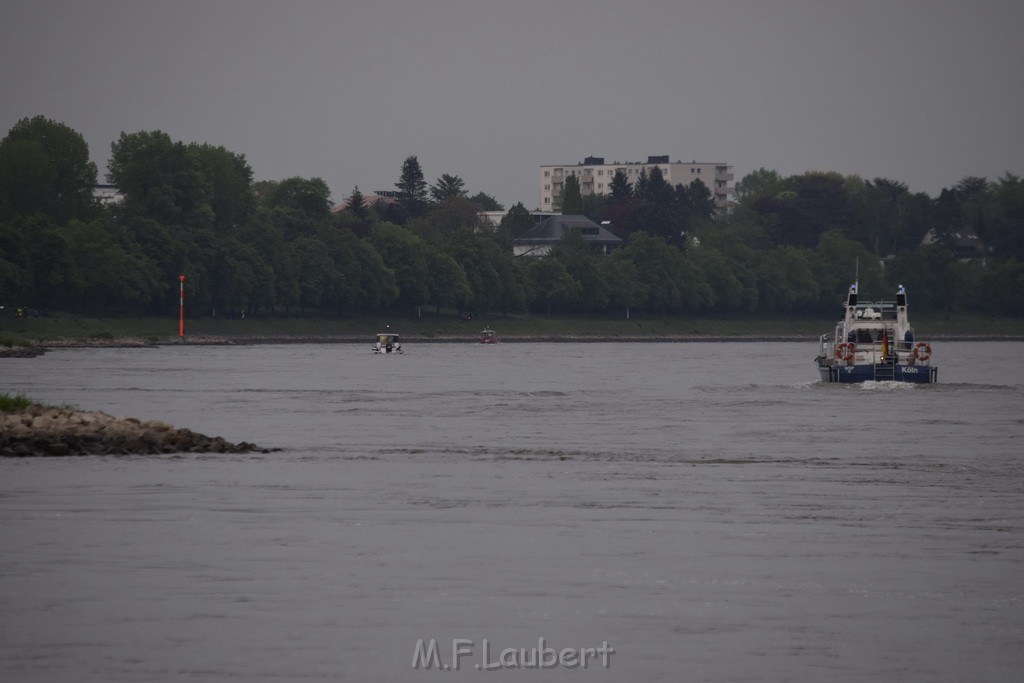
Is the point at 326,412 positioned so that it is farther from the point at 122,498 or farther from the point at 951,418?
the point at 122,498

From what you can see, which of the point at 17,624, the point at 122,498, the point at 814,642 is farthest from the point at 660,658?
the point at 122,498

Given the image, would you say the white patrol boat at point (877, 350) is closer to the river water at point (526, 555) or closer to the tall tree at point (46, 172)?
the river water at point (526, 555)

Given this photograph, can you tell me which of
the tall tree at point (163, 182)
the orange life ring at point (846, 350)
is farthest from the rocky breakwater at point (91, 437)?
the tall tree at point (163, 182)

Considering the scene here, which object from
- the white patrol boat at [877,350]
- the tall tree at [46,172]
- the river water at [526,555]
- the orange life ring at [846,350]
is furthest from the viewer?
the tall tree at [46,172]

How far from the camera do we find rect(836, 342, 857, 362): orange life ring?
86875 millimetres

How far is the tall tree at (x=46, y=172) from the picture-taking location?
595 feet

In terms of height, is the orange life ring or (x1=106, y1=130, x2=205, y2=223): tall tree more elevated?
(x1=106, y1=130, x2=205, y2=223): tall tree

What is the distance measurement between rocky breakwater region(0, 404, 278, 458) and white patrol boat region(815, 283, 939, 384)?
4514cm

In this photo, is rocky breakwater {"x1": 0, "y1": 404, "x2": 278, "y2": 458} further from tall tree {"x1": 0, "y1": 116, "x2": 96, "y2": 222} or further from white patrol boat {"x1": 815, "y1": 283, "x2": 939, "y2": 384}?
tall tree {"x1": 0, "y1": 116, "x2": 96, "y2": 222}

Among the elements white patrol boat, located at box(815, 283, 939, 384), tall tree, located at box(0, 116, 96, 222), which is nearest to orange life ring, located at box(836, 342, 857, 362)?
white patrol boat, located at box(815, 283, 939, 384)

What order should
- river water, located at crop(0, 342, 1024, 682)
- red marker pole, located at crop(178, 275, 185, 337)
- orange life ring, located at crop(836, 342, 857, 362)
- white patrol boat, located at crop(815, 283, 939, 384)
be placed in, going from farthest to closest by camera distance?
red marker pole, located at crop(178, 275, 185, 337), orange life ring, located at crop(836, 342, 857, 362), white patrol boat, located at crop(815, 283, 939, 384), river water, located at crop(0, 342, 1024, 682)

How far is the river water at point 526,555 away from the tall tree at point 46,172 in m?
128

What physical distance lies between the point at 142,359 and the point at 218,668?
10952cm

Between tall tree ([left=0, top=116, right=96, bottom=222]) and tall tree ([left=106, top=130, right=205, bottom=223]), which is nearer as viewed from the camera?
tall tree ([left=0, top=116, right=96, bottom=222])
